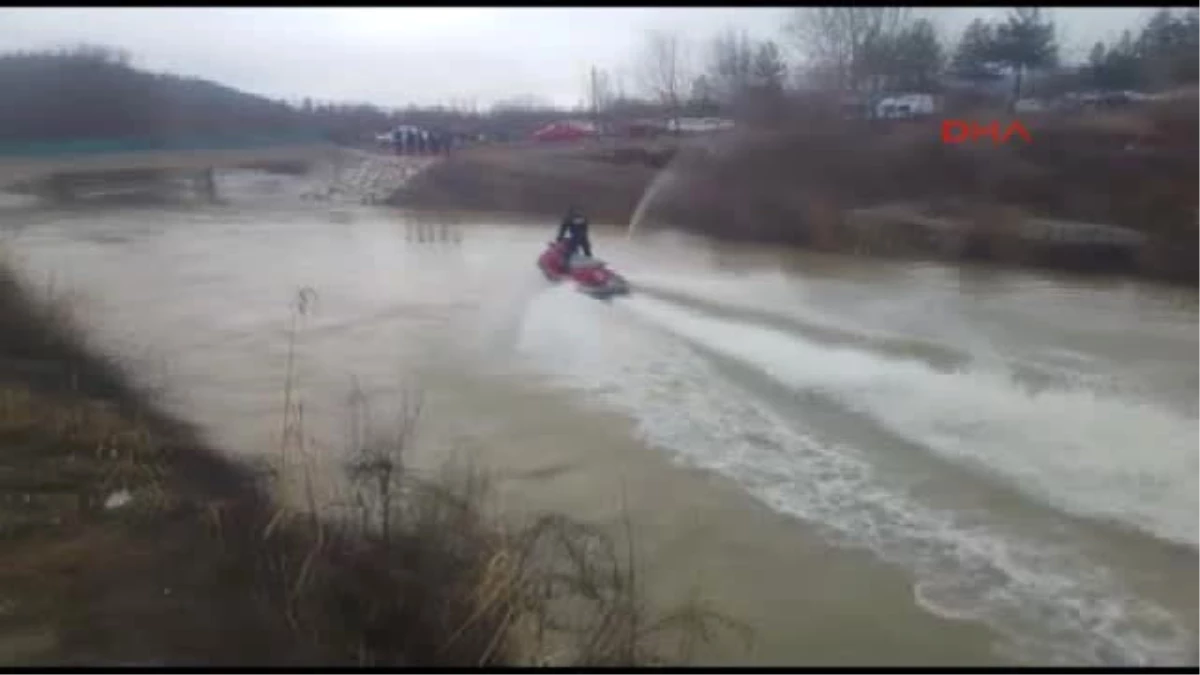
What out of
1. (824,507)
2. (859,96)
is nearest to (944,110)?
(859,96)

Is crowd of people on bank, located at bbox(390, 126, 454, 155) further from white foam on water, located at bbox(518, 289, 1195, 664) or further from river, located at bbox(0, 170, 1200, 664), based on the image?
white foam on water, located at bbox(518, 289, 1195, 664)

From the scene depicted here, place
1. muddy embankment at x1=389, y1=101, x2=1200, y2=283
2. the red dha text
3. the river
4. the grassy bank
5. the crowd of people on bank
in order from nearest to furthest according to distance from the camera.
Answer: the grassy bank < the river < muddy embankment at x1=389, y1=101, x2=1200, y2=283 < the red dha text < the crowd of people on bank

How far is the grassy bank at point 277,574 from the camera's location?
5.79m

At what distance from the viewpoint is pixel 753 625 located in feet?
24.0

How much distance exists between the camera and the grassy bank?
5.79m

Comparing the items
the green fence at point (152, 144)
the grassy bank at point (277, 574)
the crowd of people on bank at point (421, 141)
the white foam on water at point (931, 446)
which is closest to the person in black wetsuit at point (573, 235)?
the white foam on water at point (931, 446)

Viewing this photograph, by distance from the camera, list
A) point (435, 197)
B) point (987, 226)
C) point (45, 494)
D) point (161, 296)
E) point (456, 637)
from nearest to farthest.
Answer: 1. point (456, 637)
2. point (45, 494)
3. point (161, 296)
4. point (987, 226)
5. point (435, 197)

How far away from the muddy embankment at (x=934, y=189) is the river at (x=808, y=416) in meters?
1.95

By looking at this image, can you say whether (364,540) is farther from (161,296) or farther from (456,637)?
(161,296)

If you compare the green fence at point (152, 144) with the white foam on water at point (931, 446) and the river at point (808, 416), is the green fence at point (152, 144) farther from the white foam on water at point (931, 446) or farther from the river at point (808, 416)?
the white foam on water at point (931, 446)

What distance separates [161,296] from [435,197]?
2299 centimetres

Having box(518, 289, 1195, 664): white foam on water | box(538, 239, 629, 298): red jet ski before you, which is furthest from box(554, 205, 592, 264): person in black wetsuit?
box(518, 289, 1195, 664): white foam on water

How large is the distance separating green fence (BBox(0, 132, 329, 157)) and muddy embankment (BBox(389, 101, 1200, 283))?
1742 centimetres

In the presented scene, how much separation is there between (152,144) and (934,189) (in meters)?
32.0
